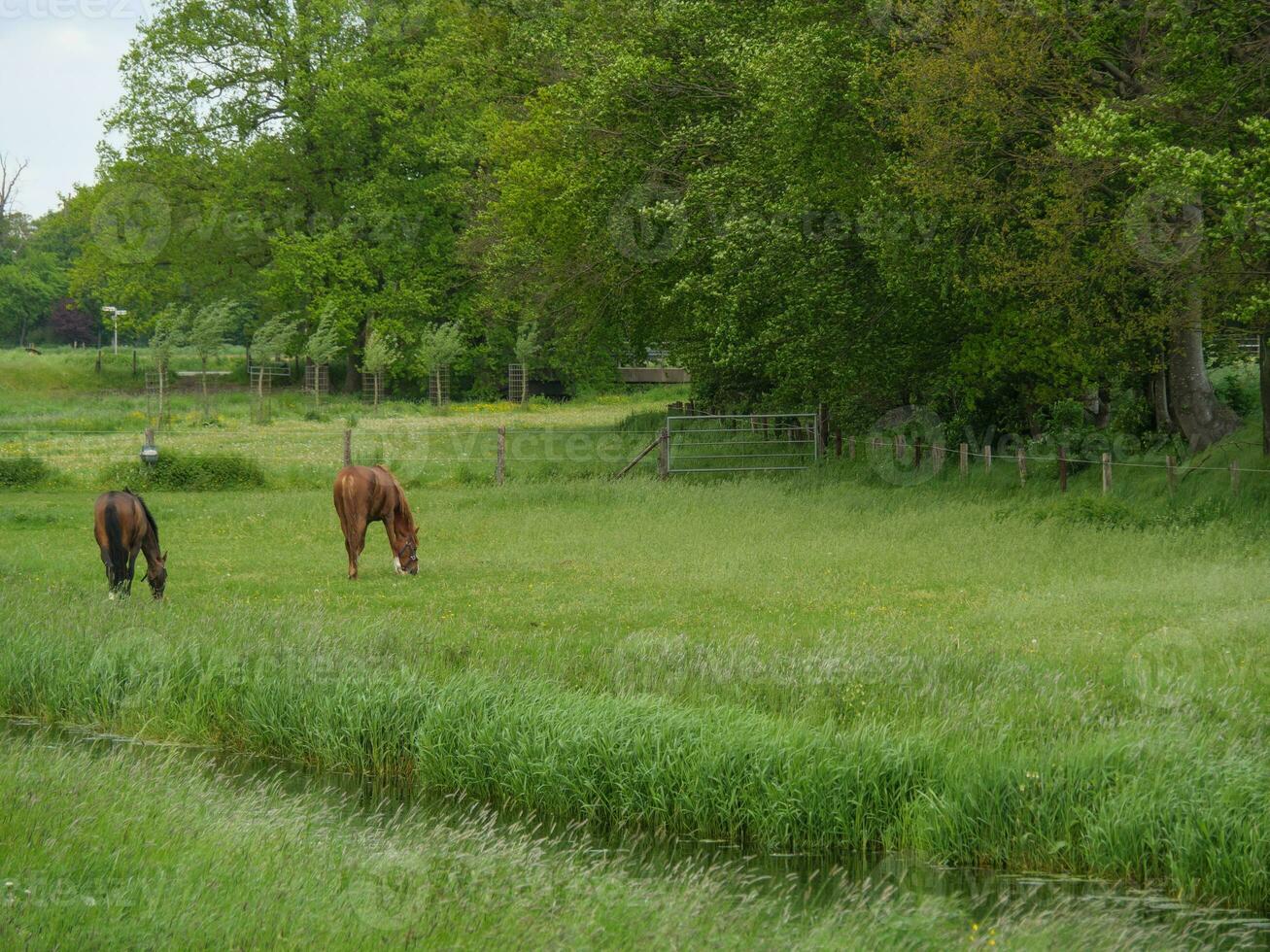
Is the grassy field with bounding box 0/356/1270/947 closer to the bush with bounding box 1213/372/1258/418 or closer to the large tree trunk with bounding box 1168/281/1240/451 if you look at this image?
the large tree trunk with bounding box 1168/281/1240/451

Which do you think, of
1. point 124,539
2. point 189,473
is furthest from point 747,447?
point 124,539

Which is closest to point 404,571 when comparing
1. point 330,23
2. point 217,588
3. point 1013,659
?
point 217,588

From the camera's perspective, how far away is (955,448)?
2997 cm

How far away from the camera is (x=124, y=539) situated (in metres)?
16.1

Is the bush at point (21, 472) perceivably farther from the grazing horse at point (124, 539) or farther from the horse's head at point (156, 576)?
the horse's head at point (156, 576)

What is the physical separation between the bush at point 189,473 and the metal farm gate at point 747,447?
33.2ft

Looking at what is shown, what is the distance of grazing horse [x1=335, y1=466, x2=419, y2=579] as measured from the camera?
18.6 metres

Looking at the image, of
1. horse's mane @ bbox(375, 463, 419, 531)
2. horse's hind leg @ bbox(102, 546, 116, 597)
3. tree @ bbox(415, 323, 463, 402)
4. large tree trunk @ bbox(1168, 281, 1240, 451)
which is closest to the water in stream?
horse's hind leg @ bbox(102, 546, 116, 597)

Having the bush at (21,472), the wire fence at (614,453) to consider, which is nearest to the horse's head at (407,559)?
the wire fence at (614,453)

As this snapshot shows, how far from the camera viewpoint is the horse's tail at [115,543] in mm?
15961

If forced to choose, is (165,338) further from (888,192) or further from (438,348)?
(888,192)

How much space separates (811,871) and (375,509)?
11.5 meters

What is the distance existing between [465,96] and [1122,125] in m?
34.0

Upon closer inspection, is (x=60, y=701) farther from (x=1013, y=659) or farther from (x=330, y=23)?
(x=330, y=23)
